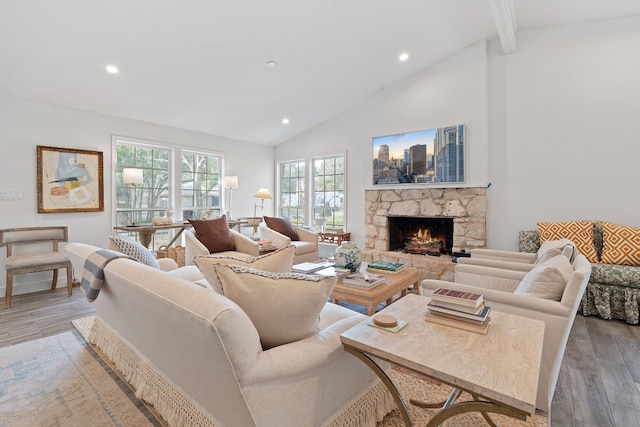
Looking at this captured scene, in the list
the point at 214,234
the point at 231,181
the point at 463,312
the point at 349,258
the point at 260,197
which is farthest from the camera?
the point at 260,197

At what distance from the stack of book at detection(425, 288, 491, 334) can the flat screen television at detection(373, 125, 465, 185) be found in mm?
3373

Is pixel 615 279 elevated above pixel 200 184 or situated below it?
below

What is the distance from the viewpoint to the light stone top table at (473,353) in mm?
936

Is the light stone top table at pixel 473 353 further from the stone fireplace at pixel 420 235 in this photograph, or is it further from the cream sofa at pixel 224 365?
the stone fireplace at pixel 420 235

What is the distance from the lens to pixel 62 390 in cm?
191

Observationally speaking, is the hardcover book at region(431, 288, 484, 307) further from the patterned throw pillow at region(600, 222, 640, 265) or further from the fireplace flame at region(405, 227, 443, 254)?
the fireplace flame at region(405, 227, 443, 254)

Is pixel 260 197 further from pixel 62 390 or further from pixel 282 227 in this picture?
pixel 62 390

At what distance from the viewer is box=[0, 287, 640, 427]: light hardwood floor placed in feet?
5.74

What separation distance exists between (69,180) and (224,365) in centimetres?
428

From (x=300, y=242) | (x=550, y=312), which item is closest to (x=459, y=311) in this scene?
(x=550, y=312)

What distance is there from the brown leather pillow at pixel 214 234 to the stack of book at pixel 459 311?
9.65 ft

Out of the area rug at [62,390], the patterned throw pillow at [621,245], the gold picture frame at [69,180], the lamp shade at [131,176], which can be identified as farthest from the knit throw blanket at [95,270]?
the patterned throw pillow at [621,245]

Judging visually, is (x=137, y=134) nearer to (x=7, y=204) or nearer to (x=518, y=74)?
(x=7, y=204)

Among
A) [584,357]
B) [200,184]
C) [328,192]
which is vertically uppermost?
[200,184]
